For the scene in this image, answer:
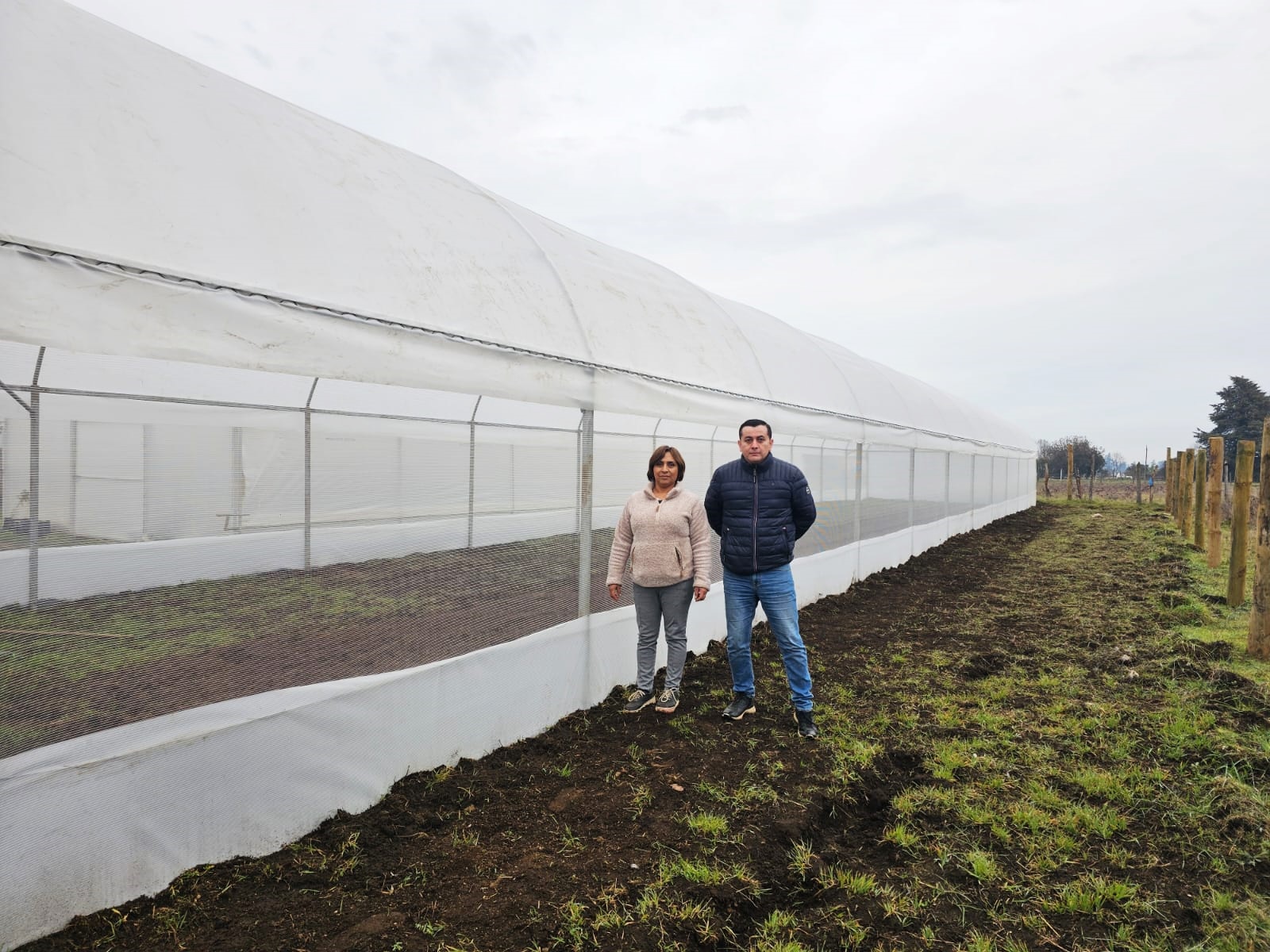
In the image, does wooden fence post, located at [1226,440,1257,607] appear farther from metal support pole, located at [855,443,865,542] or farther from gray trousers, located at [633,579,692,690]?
gray trousers, located at [633,579,692,690]

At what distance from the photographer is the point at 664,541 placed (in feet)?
14.5

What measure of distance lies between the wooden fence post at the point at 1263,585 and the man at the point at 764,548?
158 inches

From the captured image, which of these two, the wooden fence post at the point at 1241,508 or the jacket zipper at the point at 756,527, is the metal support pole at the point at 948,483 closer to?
the wooden fence post at the point at 1241,508

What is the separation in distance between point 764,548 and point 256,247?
309 cm

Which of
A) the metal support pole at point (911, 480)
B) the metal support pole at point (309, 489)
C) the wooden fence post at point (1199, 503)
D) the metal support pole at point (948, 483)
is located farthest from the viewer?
the metal support pole at point (948, 483)

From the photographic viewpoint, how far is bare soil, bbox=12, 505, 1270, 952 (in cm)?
251

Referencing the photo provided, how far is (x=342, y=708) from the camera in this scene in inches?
125

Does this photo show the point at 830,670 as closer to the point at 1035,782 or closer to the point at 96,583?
the point at 1035,782

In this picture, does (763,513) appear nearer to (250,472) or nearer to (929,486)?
(250,472)

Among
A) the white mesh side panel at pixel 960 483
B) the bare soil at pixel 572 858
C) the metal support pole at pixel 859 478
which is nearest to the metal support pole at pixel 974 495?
the white mesh side panel at pixel 960 483

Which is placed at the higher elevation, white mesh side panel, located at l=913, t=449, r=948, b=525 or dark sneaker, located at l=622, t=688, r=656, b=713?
white mesh side panel, located at l=913, t=449, r=948, b=525

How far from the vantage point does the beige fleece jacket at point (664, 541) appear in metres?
4.41

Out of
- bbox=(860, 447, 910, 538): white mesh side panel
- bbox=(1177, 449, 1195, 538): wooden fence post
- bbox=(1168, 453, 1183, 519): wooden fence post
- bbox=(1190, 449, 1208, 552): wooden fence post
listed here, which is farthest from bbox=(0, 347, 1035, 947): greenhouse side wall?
bbox=(1168, 453, 1183, 519): wooden fence post

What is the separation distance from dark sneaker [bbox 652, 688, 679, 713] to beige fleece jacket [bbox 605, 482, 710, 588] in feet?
2.34
